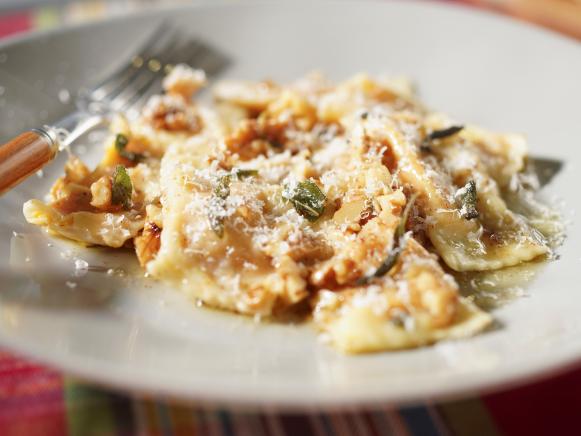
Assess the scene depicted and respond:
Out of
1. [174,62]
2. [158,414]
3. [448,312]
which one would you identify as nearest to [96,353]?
[158,414]

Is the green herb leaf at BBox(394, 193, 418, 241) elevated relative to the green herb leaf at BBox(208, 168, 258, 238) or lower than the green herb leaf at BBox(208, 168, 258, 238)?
elevated

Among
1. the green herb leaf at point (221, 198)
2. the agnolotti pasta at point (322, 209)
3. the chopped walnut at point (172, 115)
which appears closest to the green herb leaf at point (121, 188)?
the agnolotti pasta at point (322, 209)

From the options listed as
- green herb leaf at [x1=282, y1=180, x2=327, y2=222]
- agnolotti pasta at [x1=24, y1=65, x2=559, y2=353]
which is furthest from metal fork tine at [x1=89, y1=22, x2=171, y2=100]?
green herb leaf at [x1=282, y1=180, x2=327, y2=222]

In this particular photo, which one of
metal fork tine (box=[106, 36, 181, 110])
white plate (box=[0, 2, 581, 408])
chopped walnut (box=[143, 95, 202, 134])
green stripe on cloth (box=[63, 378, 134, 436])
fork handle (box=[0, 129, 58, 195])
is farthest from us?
metal fork tine (box=[106, 36, 181, 110])

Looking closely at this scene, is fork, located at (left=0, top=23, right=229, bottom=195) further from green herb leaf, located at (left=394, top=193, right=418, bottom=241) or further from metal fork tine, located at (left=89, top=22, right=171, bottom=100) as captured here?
green herb leaf, located at (left=394, top=193, right=418, bottom=241)

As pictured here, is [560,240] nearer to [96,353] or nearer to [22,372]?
[96,353]

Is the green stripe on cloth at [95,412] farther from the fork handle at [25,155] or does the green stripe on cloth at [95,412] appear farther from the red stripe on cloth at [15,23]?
the red stripe on cloth at [15,23]
